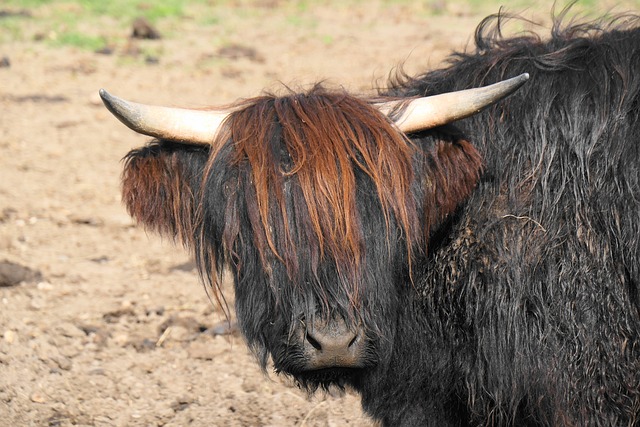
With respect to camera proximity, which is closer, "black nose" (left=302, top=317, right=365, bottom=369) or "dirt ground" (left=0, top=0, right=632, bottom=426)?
"black nose" (left=302, top=317, right=365, bottom=369)

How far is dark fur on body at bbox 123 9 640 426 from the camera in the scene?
3131 millimetres

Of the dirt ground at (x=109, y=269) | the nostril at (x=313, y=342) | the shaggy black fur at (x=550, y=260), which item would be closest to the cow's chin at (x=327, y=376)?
the nostril at (x=313, y=342)

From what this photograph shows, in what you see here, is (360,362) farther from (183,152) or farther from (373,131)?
(183,152)

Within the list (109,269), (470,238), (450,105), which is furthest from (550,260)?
(109,269)

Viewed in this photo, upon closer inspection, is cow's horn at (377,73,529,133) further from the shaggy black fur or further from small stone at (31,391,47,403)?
small stone at (31,391,47,403)

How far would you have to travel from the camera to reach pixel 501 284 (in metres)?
3.19

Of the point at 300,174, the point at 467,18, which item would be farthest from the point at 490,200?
the point at 467,18

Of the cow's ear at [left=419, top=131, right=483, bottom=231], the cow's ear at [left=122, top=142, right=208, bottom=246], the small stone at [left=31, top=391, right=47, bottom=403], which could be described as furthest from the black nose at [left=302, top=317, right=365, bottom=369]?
the small stone at [left=31, top=391, right=47, bottom=403]

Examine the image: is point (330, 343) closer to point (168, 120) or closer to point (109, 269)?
point (168, 120)

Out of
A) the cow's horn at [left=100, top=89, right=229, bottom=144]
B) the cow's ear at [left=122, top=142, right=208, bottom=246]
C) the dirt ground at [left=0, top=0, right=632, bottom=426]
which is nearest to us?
the cow's horn at [left=100, top=89, right=229, bottom=144]

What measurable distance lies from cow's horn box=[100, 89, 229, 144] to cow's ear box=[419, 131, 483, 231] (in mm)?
834

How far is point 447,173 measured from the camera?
330 cm

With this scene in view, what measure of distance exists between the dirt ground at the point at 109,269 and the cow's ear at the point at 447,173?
1153mm

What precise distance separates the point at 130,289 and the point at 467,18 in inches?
357
